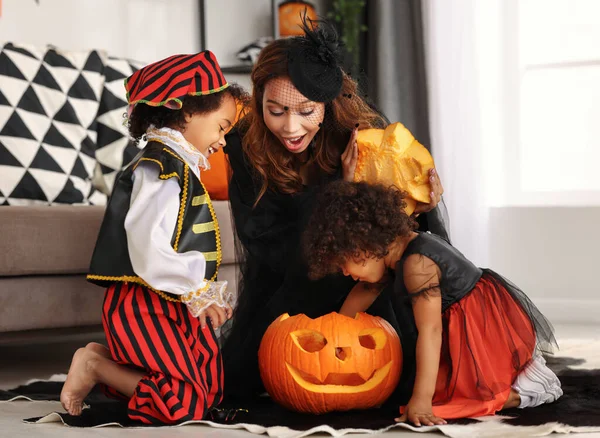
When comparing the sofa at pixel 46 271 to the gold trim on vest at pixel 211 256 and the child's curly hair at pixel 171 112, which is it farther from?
the gold trim on vest at pixel 211 256

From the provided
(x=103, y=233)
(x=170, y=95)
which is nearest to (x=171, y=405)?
(x=103, y=233)

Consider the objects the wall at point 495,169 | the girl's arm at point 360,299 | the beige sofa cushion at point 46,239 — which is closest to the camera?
the girl's arm at point 360,299

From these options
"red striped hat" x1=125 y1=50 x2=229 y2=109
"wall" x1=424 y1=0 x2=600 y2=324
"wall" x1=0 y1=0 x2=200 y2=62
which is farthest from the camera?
"wall" x1=424 y1=0 x2=600 y2=324

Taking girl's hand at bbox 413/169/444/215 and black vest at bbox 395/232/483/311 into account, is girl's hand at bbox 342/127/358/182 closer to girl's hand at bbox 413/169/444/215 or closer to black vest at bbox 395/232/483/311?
girl's hand at bbox 413/169/444/215

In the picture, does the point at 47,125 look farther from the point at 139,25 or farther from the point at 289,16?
the point at 289,16

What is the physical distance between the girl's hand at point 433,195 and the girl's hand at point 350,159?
198 mm

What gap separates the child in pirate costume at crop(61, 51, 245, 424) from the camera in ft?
5.74

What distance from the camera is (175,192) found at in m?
1.79

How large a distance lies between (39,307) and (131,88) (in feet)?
2.70

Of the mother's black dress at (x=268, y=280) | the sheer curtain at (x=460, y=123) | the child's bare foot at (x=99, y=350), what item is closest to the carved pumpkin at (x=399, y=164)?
the mother's black dress at (x=268, y=280)

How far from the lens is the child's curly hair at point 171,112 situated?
1.92 metres

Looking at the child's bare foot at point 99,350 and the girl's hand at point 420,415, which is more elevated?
the child's bare foot at point 99,350

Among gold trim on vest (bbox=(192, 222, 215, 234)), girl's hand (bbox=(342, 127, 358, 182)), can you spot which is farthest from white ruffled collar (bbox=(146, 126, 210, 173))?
girl's hand (bbox=(342, 127, 358, 182))

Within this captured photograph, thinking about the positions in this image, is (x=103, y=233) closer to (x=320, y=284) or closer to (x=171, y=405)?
(x=171, y=405)
